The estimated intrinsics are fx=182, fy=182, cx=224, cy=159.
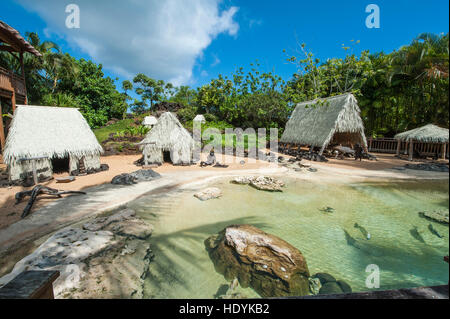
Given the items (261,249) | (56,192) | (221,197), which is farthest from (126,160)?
(261,249)

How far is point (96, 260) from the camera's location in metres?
3.31

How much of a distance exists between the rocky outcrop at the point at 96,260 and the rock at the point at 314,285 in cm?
283

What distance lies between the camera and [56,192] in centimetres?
614

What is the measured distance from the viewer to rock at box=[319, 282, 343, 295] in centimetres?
303

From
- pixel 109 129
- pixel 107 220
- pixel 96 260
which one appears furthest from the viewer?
pixel 109 129

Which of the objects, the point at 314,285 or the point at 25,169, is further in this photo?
the point at 25,169

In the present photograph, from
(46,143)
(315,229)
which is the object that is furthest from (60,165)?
(315,229)

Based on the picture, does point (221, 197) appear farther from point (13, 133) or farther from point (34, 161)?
point (13, 133)

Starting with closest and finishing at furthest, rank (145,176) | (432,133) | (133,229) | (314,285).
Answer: (432,133) < (314,285) < (133,229) < (145,176)

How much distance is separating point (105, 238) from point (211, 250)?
7.54 feet

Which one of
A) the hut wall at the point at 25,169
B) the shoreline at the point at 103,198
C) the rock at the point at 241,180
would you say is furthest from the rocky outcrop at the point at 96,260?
the hut wall at the point at 25,169

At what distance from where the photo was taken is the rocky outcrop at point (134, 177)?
7.86m

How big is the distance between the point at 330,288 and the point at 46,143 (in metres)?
11.5

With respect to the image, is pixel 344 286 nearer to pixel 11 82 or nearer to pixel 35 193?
pixel 35 193
